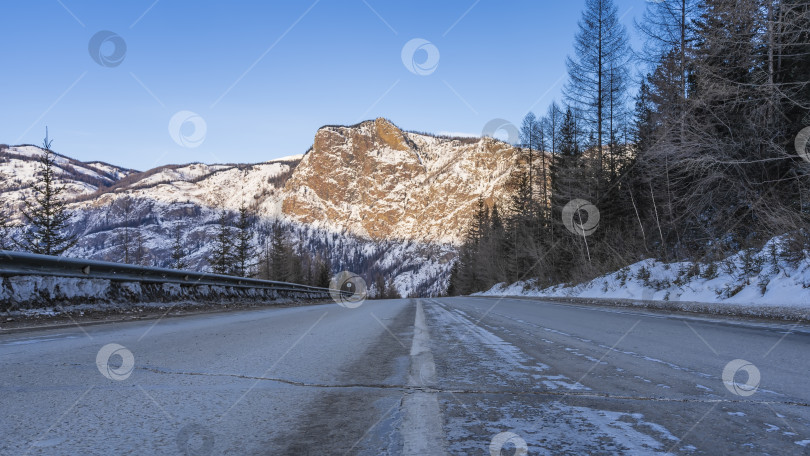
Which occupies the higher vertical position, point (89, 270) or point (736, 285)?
point (736, 285)

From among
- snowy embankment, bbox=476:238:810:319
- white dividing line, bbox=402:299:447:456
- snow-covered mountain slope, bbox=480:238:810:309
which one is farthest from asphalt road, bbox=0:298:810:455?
snow-covered mountain slope, bbox=480:238:810:309

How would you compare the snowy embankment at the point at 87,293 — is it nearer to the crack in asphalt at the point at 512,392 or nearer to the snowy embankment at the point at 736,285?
the crack in asphalt at the point at 512,392

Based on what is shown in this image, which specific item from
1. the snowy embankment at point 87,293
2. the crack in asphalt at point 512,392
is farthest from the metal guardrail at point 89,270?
the crack in asphalt at point 512,392

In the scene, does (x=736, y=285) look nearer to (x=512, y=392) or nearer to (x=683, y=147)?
(x=683, y=147)

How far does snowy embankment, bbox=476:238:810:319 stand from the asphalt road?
4.26 meters

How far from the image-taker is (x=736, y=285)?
407 inches

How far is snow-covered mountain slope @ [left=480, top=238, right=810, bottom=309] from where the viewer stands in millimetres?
8617

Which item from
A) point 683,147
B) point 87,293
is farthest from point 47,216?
point 683,147

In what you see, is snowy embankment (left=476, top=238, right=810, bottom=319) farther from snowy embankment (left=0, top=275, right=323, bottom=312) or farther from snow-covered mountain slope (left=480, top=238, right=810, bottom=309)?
snowy embankment (left=0, top=275, right=323, bottom=312)

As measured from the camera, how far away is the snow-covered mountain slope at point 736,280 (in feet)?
28.3

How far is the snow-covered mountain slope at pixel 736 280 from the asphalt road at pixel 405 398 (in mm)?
4587

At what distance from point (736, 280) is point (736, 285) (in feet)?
0.95

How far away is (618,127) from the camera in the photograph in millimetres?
33281

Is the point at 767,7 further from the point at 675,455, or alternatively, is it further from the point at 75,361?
the point at 75,361
